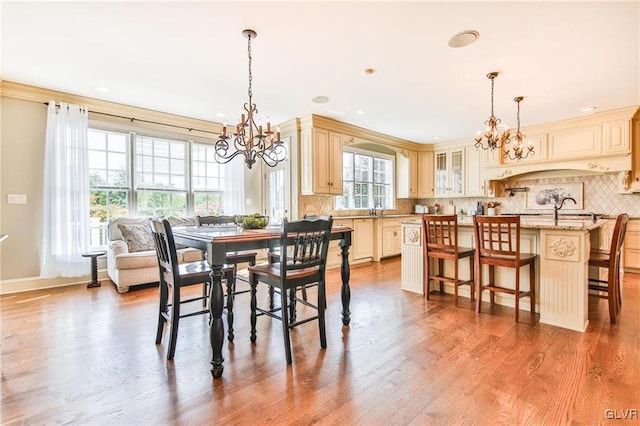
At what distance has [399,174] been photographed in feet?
24.2

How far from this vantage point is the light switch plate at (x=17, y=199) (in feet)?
12.7

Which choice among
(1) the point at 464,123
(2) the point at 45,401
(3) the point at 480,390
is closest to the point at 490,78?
(1) the point at 464,123

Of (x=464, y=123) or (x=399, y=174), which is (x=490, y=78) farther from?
(x=399, y=174)

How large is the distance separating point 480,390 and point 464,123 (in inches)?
188

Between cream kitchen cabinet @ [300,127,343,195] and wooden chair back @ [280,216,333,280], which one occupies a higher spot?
cream kitchen cabinet @ [300,127,343,195]

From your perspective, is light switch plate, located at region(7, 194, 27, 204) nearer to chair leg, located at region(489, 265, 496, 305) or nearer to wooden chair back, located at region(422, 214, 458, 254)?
wooden chair back, located at region(422, 214, 458, 254)

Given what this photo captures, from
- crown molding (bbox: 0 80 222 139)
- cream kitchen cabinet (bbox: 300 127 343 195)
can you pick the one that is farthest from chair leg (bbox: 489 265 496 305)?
crown molding (bbox: 0 80 222 139)

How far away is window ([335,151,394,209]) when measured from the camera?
648 cm

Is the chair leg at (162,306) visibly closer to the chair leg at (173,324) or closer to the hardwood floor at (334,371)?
the hardwood floor at (334,371)

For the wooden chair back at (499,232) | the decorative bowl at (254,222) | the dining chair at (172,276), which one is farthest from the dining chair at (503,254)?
the dining chair at (172,276)

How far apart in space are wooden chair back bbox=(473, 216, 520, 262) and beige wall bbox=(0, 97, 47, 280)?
17.2 feet

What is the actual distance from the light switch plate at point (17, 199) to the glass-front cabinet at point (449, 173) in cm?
717

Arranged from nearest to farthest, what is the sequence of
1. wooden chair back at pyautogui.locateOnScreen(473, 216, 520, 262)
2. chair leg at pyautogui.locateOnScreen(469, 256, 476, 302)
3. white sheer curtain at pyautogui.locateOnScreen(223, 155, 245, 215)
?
wooden chair back at pyautogui.locateOnScreen(473, 216, 520, 262)
chair leg at pyautogui.locateOnScreen(469, 256, 476, 302)
white sheer curtain at pyautogui.locateOnScreen(223, 155, 245, 215)

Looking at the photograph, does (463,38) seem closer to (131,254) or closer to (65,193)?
(131,254)
